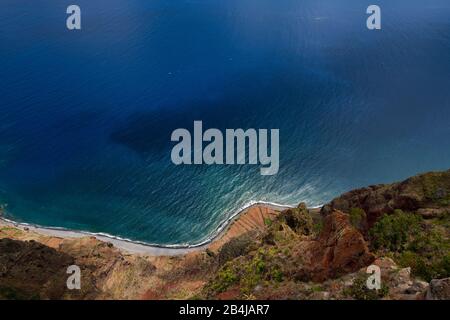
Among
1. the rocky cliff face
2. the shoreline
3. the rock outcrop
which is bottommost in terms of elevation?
the shoreline

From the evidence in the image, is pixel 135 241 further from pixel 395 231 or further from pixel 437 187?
pixel 437 187

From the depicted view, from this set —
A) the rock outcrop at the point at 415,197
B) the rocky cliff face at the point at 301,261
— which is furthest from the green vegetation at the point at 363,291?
the rock outcrop at the point at 415,197

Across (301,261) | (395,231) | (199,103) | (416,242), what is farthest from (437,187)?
(199,103)

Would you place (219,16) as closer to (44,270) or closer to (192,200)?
(192,200)

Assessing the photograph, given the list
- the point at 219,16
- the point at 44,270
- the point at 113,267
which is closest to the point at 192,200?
the point at 113,267

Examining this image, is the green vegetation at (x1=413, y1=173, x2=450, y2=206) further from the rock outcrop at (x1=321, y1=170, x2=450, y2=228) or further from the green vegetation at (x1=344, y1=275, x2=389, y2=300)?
the green vegetation at (x1=344, y1=275, x2=389, y2=300)

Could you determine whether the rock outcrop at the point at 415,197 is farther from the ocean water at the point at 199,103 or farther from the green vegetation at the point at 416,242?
the ocean water at the point at 199,103

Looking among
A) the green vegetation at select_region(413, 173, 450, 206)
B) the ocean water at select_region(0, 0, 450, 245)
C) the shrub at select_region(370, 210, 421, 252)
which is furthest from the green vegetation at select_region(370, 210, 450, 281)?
the ocean water at select_region(0, 0, 450, 245)
